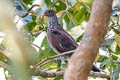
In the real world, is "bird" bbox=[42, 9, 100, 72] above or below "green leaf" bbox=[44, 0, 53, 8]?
below

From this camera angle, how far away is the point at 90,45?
0.68m

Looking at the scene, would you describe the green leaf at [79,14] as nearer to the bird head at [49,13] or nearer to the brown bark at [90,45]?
the bird head at [49,13]

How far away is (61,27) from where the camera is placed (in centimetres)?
234

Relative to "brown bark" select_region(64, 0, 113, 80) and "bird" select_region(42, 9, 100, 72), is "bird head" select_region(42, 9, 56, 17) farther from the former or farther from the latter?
"brown bark" select_region(64, 0, 113, 80)

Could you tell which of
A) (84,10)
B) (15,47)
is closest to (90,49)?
(15,47)

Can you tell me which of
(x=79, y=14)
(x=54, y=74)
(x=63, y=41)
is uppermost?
(x=79, y=14)

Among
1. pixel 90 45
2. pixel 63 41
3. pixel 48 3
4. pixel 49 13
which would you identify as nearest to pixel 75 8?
pixel 48 3

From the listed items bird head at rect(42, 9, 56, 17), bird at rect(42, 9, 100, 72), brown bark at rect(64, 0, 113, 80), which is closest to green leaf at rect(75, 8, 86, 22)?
bird at rect(42, 9, 100, 72)

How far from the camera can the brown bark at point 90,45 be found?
0.62 metres

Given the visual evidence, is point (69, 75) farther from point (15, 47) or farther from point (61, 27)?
point (61, 27)

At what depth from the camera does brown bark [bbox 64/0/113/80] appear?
623mm

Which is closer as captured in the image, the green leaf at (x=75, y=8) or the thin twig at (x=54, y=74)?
the thin twig at (x=54, y=74)

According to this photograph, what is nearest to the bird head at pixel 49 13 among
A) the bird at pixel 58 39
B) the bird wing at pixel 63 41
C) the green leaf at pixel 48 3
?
the bird at pixel 58 39

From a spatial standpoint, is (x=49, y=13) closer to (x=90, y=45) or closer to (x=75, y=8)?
(x=75, y=8)
